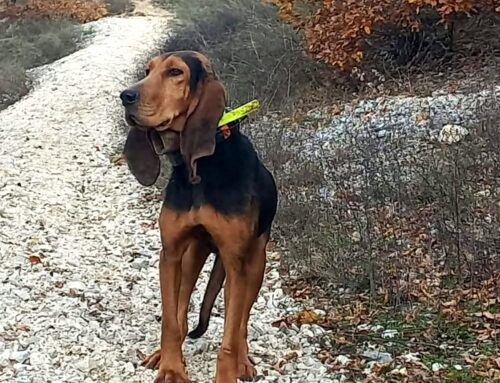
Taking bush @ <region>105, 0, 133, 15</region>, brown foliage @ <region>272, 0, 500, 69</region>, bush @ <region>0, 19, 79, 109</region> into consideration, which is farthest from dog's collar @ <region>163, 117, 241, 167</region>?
bush @ <region>105, 0, 133, 15</region>

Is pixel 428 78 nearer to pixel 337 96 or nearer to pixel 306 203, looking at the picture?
pixel 337 96

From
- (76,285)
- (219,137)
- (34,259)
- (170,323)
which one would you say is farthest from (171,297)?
(34,259)

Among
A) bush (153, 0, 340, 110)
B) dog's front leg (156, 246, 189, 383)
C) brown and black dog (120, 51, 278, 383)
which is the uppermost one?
brown and black dog (120, 51, 278, 383)

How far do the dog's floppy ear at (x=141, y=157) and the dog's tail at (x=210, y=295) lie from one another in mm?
638

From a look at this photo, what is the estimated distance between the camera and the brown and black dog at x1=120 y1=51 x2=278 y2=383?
4.88 meters

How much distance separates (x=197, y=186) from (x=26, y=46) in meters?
19.5

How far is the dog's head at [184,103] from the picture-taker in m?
4.81

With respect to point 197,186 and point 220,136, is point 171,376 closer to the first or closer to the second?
point 197,186

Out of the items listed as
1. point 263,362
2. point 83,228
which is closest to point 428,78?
point 83,228

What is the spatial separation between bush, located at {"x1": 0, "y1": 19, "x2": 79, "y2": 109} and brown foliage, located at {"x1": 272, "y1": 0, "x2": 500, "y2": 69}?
6879 mm

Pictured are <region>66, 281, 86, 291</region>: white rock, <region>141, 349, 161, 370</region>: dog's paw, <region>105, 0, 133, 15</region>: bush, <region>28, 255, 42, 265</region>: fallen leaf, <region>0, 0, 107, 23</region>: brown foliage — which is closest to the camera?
<region>141, 349, 161, 370</region>: dog's paw

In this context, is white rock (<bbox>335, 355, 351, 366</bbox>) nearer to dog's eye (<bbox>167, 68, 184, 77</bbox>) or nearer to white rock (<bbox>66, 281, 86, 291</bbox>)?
dog's eye (<bbox>167, 68, 184, 77</bbox>)

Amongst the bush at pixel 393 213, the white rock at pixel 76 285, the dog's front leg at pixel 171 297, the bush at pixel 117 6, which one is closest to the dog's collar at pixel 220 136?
the dog's front leg at pixel 171 297

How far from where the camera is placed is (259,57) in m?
14.6
